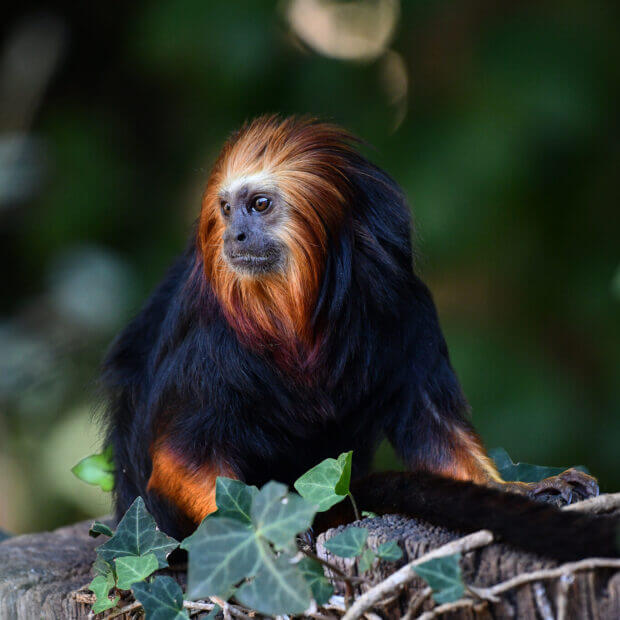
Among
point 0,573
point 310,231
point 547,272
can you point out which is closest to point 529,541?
point 310,231

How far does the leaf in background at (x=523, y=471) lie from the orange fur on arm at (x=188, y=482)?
0.81m

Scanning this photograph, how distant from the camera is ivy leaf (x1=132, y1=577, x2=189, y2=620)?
73.6 inches

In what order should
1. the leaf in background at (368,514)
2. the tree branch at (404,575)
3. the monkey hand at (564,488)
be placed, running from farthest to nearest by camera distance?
the monkey hand at (564,488) → the leaf in background at (368,514) → the tree branch at (404,575)

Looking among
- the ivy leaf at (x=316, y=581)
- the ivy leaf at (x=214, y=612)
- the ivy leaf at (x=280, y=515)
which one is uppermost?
the ivy leaf at (x=280, y=515)

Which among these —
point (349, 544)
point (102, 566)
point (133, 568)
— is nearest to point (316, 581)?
point (349, 544)

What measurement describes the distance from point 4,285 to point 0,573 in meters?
3.10

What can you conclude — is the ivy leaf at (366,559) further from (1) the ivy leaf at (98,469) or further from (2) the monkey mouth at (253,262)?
(1) the ivy leaf at (98,469)

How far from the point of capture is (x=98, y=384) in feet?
9.73

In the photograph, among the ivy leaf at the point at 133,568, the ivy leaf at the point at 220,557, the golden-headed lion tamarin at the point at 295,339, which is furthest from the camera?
the golden-headed lion tamarin at the point at 295,339

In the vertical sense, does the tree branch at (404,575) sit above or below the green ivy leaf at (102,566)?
above

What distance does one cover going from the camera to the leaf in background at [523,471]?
2520 millimetres

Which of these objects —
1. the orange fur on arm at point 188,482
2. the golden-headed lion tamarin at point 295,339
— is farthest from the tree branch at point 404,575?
the orange fur on arm at point 188,482

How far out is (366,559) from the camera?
1.76 m

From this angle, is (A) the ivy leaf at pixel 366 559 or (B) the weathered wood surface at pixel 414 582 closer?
(B) the weathered wood surface at pixel 414 582
